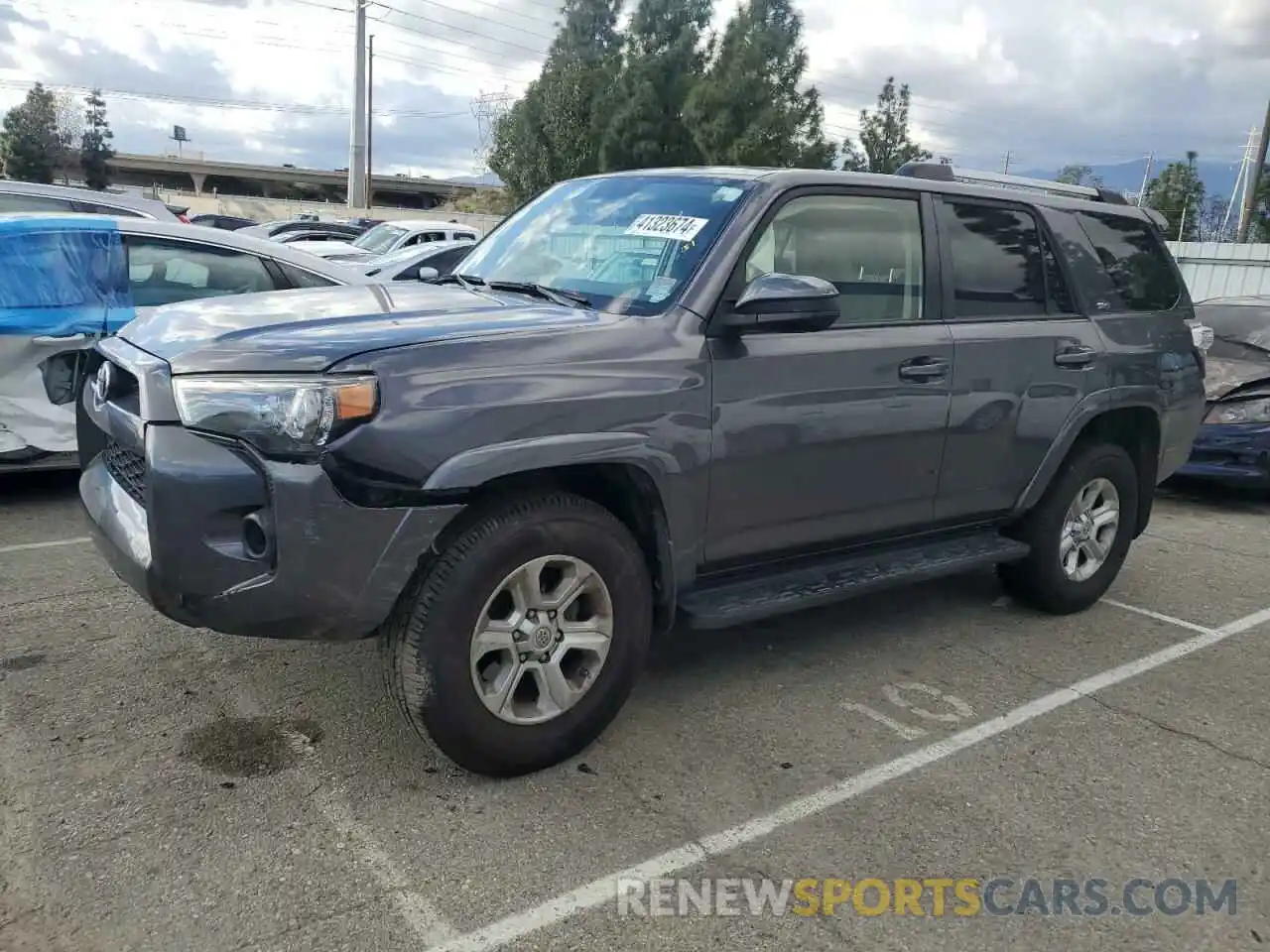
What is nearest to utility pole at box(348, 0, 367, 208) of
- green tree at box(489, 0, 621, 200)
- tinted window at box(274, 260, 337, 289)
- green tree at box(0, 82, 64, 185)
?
green tree at box(489, 0, 621, 200)

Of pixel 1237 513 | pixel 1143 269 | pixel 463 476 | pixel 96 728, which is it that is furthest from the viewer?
pixel 1237 513

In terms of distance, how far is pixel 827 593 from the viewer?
12.2 ft

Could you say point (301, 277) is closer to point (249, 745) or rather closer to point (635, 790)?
point (249, 745)

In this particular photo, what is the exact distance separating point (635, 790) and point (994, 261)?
2686 millimetres

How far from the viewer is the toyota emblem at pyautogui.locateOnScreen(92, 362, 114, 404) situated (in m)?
3.20

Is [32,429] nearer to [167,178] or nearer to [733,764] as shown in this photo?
[733,764]

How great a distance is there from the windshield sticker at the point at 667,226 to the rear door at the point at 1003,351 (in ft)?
3.82

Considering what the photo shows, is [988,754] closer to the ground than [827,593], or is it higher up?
closer to the ground

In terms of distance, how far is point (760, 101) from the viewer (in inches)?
1174

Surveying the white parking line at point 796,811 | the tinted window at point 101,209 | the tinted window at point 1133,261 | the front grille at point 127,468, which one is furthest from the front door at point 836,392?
the tinted window at point 101,209

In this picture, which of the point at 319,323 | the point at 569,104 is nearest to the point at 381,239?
the point at 569,104

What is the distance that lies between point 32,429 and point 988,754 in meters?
5.08

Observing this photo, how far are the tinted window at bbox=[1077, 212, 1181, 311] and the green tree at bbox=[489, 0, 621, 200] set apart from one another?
28.6 metres

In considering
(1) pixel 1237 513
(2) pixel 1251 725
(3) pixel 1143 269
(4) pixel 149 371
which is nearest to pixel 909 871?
(2) pixel 1251 725
